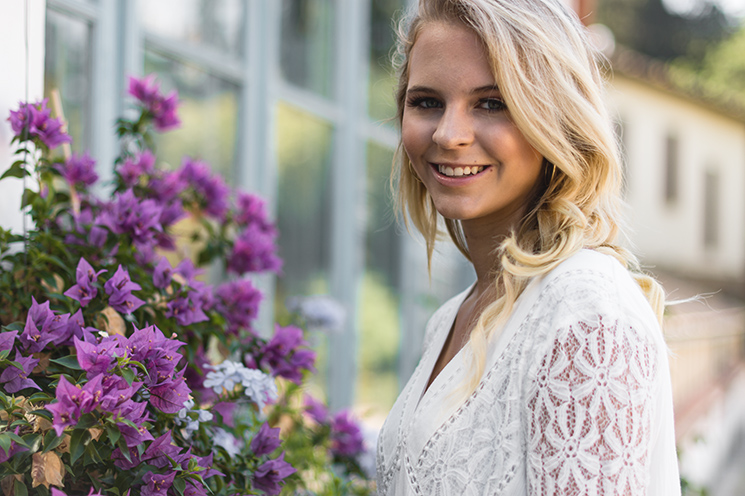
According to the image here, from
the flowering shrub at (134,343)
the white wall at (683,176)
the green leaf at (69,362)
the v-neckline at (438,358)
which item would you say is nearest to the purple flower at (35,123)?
the flowering shrub at (134,343)

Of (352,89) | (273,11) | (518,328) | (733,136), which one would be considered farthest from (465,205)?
(733,136)

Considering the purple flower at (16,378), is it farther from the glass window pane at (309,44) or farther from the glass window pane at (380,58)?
the glass window pane at (380,58)

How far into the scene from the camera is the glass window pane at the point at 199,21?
3.18 meters

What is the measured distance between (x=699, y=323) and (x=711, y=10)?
25937 mm

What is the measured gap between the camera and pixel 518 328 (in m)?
1.38

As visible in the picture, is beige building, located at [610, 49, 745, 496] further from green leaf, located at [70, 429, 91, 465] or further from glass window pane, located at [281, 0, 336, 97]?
green leaf, located at [70, 429, 91, 465]

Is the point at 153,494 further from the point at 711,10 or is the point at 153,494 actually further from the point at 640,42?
the point at 711,10

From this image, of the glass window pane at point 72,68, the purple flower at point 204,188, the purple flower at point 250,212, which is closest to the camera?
the purple flower at point 204,188

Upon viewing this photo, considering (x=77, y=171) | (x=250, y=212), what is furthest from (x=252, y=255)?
(x=77, y=171)

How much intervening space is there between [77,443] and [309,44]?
3.88 meters

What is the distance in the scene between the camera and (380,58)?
552 centimetres

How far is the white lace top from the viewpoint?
3.92 ft

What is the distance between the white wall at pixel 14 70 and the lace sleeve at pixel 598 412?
3.85ft

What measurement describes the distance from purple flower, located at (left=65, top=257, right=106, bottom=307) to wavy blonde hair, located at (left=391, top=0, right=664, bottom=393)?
2.31ft
